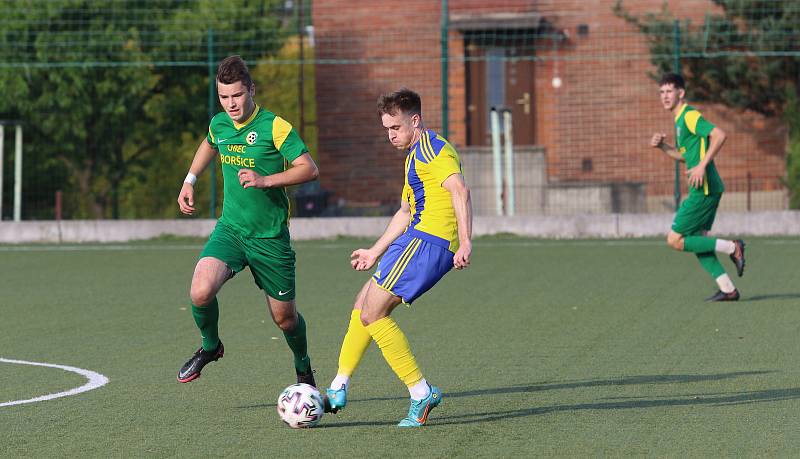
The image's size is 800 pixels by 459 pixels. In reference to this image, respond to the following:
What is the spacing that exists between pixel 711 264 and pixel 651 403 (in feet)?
18.0

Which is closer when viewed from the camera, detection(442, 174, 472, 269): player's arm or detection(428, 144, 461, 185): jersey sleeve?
detection(442, 174, 472, 269): player's arm

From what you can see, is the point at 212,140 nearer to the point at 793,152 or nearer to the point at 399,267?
the point at 399,267

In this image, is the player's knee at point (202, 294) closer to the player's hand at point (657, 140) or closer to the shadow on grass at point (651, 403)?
the shadow on grass at point (651, 403)

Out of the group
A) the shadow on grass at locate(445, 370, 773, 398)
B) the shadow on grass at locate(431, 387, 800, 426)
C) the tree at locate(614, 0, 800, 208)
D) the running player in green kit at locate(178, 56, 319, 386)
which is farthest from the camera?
the tree at locate(614, 0, 800, 208)

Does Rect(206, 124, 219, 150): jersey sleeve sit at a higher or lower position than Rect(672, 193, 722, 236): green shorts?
higher

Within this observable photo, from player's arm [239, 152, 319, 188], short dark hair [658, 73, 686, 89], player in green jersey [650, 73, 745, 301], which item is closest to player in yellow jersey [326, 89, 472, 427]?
player's arm [239, 152, 319, 188]

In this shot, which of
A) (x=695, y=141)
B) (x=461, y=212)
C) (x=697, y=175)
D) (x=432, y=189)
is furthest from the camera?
(x=695, y=141)

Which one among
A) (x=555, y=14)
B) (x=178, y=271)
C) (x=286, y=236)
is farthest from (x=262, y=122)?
(x=555, y=14)

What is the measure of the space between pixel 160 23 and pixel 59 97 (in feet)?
6.22

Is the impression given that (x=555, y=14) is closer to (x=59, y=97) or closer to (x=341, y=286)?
(x=59, y=97)

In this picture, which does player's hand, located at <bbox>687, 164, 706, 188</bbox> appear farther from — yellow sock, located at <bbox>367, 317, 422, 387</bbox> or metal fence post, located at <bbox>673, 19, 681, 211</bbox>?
metal fence post, located at <bbox>673, 19, 681, 211</bbox>

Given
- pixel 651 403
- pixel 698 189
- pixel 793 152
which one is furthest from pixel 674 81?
pixel 793 152

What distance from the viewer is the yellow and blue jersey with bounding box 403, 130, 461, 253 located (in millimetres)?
7535

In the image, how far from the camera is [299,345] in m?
8.30
